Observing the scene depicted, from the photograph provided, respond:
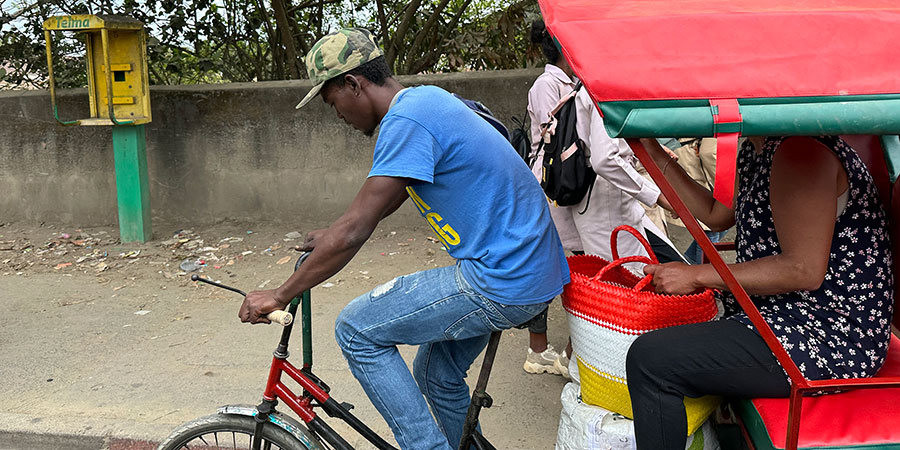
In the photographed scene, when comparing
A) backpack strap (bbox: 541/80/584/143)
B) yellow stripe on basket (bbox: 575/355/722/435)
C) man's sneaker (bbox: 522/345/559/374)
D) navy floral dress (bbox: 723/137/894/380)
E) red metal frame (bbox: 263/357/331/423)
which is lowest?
man's sneaker (bbox: 522/345/559/374)

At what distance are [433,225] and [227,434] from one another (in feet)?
3.03

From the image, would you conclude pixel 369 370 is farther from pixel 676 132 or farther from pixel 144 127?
pixel 144 127

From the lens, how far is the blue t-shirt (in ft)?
6.98

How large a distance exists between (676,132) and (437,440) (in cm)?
117

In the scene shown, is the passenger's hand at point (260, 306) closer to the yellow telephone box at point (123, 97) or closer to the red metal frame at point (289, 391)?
the red metal frame at point (289, 391)

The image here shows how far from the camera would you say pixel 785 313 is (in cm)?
203

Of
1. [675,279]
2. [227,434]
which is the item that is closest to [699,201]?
[675,279]

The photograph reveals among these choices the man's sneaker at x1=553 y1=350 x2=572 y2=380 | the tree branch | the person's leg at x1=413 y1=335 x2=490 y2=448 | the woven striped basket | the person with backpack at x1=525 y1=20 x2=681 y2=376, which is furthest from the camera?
the tree branch

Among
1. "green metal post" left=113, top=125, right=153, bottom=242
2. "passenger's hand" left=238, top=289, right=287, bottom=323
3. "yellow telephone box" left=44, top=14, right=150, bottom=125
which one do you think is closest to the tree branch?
"yellow telephone box" left=44, top=14, right=150, bottom=125

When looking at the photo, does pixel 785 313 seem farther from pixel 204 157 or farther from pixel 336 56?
pixel 204 157

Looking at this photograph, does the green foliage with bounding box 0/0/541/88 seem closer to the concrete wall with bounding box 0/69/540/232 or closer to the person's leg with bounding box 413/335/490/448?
the concrete wall with bounding box 0/69/540/232

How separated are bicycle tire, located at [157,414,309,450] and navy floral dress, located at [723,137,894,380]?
4.44ft

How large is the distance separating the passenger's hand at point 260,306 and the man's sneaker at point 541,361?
77.6 inches

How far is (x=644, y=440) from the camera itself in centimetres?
203
